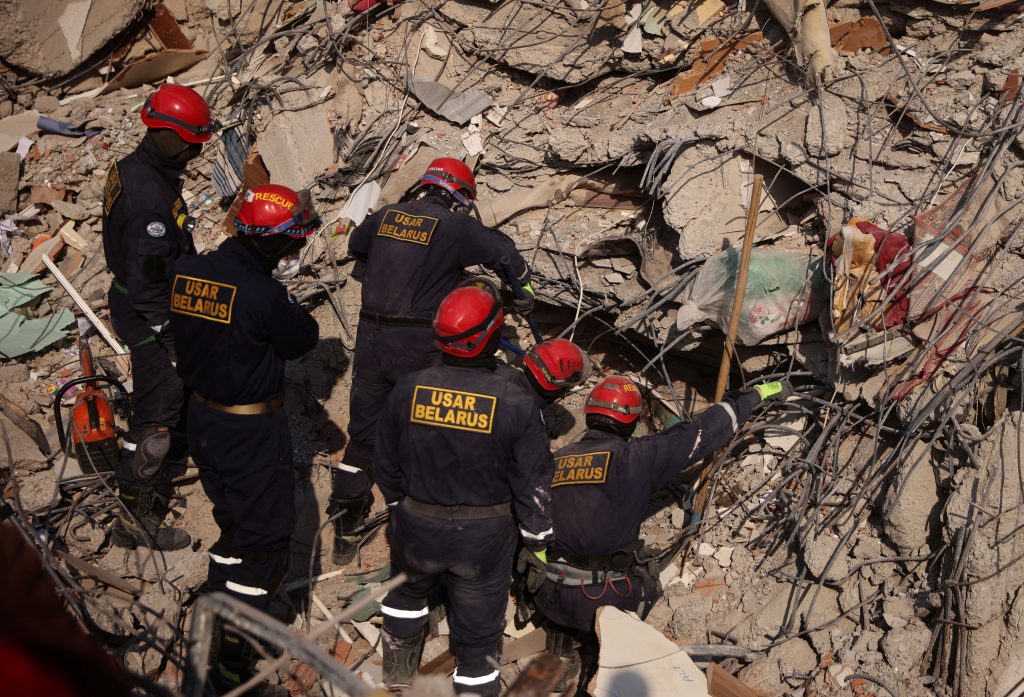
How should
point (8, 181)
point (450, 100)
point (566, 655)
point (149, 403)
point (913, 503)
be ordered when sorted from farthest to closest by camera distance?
point (8, 181) → point (450, 100) → point (149, 403) → point (566, 655) → point (913, 503)

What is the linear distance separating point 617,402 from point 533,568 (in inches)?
38.9

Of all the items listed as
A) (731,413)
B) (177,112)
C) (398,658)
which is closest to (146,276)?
(177,112)

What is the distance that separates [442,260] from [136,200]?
5.76ft

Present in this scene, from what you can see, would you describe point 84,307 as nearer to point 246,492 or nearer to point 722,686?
point 246,492

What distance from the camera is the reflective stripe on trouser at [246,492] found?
4254 mm

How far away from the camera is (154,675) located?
4.61 meters

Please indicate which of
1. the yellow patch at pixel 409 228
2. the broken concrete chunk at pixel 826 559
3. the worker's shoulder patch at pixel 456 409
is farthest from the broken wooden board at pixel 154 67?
the broken concrete chunk at pixel 826 559

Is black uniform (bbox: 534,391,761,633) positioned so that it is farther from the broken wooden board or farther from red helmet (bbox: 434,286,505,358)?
the broken wooden board

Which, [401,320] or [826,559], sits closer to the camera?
[826,559]

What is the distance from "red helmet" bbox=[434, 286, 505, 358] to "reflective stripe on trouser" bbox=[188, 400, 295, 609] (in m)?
1.17

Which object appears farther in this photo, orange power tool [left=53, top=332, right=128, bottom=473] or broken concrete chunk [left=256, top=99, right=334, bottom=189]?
broken concrete chunk [left=256, top=99, right=334, bottom=189]

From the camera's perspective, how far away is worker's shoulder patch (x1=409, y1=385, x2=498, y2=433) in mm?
3830

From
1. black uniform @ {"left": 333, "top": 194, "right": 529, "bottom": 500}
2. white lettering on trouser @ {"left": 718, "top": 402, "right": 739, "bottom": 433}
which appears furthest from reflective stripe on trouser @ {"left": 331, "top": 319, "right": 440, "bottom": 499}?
white lettering on trouser @ {"left": 718, "top": 402, "right": 739, "bottom": 433}

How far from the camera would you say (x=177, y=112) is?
15.2 ft
